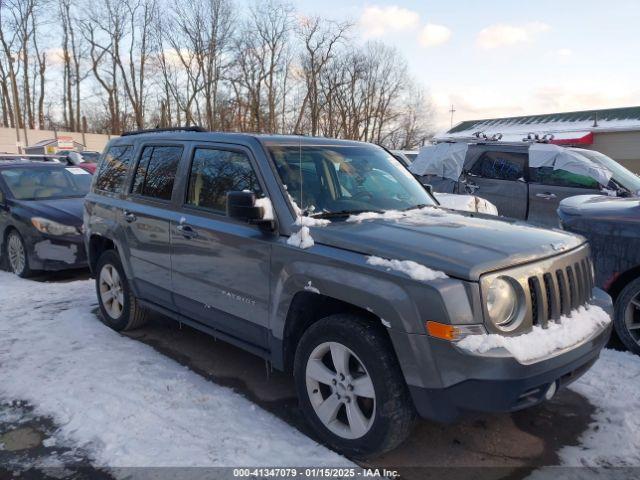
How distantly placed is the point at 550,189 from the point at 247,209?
6.56m

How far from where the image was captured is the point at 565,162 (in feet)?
26.6

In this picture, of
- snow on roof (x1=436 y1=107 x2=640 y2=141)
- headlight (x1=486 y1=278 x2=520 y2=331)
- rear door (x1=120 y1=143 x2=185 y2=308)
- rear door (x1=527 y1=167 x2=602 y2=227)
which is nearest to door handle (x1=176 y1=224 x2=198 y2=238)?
rear door (x1=120 y1=143 x2=185 y2=308)

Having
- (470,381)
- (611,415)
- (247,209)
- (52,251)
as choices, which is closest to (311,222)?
(247,209)

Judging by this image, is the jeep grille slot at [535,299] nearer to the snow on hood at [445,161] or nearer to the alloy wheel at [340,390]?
the alloy wheel at [340,390]

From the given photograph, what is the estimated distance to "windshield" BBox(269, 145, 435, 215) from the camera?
3.51m

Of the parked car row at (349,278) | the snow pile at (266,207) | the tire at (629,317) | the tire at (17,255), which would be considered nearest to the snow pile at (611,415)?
the tire at (629,317)

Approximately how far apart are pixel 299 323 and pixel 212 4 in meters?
41.3

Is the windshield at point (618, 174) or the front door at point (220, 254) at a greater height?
the windshield at point (618, 174)

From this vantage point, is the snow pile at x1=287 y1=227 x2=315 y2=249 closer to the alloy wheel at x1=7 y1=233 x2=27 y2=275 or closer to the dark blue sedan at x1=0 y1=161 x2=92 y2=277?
the dark blue sedan at x1=0 y1=161 x2=92 y2=277

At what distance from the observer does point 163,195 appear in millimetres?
4332

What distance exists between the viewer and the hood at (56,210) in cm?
721

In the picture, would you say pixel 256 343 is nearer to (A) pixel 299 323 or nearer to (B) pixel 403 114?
(A) pixel 299 323

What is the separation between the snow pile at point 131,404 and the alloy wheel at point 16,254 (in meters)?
2.50

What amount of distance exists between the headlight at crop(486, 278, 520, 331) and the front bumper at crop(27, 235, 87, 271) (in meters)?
6.17
